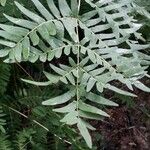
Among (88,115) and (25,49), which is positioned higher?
(25,49)

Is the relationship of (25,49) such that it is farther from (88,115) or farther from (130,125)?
(130,125)

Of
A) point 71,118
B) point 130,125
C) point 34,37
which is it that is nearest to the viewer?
point 71,118

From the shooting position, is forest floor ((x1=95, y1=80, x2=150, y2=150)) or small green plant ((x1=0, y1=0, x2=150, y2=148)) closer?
small green plant ((x1=0, y1=0, x2=150, y2=148))

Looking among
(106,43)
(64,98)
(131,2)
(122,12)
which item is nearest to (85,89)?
(64,98)

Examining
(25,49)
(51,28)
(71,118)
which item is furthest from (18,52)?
(71,118)

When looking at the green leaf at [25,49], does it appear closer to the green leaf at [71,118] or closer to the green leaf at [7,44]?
the green leaf at [7,44]

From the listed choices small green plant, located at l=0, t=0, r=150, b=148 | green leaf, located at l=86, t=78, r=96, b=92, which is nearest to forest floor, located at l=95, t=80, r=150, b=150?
small green plant, located at l=0, t=0, r=150, b=148

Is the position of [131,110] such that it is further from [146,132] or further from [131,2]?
[131,2]

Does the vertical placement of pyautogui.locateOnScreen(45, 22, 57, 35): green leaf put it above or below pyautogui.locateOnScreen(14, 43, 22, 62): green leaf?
above

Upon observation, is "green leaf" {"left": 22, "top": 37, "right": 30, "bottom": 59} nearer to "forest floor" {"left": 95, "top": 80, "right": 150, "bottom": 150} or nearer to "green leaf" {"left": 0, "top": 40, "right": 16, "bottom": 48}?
"green leaf" {"left": 0, "top": 40, "right": 16, "bottom": 48}

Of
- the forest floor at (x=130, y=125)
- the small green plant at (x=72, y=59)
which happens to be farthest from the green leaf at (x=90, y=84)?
the forest floor at (x=130, y=125)

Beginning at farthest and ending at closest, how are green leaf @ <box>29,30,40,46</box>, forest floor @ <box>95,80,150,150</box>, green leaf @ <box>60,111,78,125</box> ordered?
1. forest floor @ <box>95,80,150,150</box>
2. green leaf @ <box>29,30,40,46</box>
3. green leaf @ <box>60,111,78,125</box>
